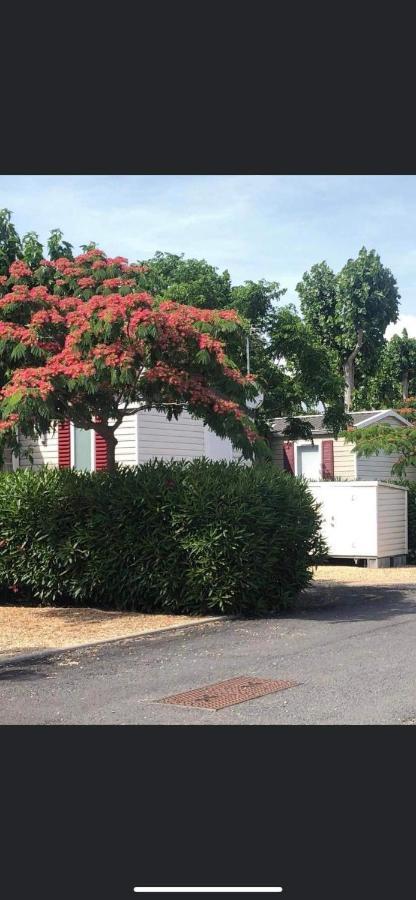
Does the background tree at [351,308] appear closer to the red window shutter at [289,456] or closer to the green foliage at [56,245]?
the red window shutter at [289,456]

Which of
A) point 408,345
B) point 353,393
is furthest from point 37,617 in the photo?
point 408,345

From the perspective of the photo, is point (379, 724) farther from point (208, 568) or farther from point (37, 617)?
point (37, 617)

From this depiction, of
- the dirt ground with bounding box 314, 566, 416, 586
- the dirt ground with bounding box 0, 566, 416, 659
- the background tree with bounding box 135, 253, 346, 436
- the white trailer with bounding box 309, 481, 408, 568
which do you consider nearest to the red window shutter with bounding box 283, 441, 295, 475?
the background tree with bounding box 135, 253, 346, 436

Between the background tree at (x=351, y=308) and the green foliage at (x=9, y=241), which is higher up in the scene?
the background tree at (x=351, y=308)

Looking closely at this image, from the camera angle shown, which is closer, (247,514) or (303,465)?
(247,514)

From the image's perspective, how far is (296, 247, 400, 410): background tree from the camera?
145 feet

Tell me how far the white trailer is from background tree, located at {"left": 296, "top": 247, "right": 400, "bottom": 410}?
23624 mm

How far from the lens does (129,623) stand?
40.1 ft

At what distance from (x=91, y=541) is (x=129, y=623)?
157cm

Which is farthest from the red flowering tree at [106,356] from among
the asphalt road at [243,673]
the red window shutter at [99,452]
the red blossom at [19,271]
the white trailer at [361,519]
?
the white trailer at [361,519]

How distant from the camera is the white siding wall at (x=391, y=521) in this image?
20.3 metres

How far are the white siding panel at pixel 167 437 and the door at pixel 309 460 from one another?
293 inches

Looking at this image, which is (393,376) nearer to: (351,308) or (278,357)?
(351,308)
